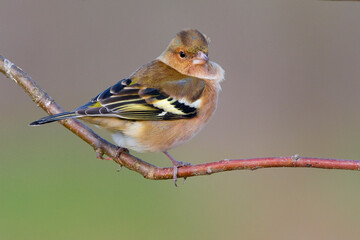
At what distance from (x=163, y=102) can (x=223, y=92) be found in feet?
20.3

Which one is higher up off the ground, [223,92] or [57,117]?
[223,92]

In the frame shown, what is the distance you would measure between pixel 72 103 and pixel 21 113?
108 cm

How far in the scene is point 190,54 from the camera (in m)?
4.89

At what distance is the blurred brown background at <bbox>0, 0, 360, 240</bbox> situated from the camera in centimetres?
883

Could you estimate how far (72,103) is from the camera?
10.7 metres

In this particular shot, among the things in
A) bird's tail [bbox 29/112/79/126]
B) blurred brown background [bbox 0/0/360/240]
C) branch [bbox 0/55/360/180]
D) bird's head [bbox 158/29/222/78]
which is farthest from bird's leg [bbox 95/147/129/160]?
blurred brown background [bbox 0/0/360/240]

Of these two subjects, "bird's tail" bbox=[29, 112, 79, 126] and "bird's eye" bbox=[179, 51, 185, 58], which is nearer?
"bird's tail" bbox=[29, 112, 79, 126]

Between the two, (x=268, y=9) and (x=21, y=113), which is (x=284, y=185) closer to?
(x=268, y=9)

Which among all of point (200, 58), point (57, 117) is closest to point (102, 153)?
point (57, 117)

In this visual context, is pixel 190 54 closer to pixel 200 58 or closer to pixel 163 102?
pixel 200 58

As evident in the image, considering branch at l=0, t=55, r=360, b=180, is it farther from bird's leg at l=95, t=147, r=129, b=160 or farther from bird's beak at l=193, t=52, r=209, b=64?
bird's beak at l=193, t=52, r=209, b=64

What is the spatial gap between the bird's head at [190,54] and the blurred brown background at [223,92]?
154 inches

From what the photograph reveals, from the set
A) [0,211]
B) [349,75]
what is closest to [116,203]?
[0,211]

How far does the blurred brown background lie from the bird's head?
3.91m
